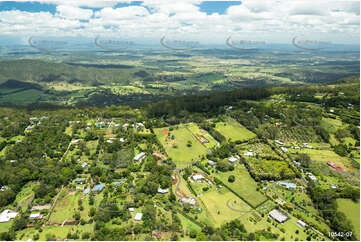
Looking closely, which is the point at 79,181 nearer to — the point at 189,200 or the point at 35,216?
the point at 35,216

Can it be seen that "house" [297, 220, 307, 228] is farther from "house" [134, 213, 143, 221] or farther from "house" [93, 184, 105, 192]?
"house" [93, 184, 105, 192]

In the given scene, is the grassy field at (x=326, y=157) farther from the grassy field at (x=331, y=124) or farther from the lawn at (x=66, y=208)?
the lawn at (x=66, y=208)

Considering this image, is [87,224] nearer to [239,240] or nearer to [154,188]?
[154,188]

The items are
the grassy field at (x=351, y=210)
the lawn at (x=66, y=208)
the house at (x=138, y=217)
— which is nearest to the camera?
the grassy field at (x=351, y=210)

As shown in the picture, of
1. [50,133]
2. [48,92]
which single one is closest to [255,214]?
[50,133]

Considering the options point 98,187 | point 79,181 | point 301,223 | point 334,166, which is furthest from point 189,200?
point 334,166

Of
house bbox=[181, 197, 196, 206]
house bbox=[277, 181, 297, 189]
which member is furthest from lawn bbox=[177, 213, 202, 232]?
house bbox=[277, 181, 297, 189]

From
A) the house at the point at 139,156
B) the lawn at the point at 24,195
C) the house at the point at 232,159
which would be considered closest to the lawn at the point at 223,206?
the house at the point at 232,159
